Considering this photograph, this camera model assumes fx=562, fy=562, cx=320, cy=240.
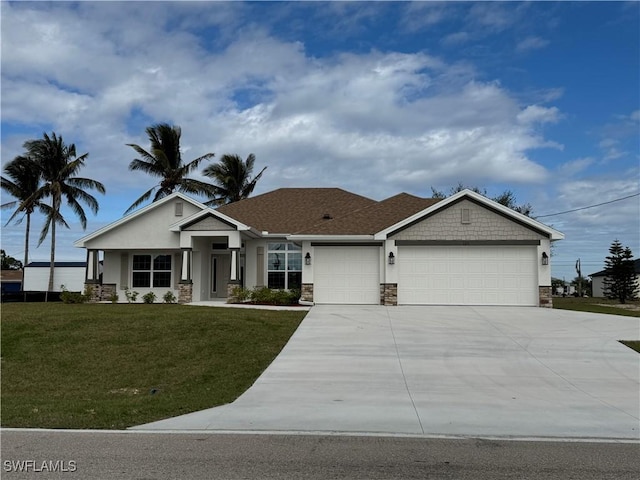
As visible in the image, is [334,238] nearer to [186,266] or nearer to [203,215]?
[203,215]

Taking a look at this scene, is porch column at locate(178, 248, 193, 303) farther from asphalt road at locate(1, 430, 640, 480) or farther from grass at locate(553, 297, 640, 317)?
asphalt road at locate(1, 430, 640, 480)

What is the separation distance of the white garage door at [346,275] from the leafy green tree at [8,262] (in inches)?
2853

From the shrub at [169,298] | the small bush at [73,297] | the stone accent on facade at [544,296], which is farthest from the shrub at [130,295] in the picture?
the stone accent on facade at [544,296]

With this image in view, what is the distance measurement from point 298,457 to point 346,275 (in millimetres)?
15381

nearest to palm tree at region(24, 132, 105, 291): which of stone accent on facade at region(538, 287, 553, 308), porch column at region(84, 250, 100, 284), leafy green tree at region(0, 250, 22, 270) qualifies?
porch column at region(84, 250, 100, 284)

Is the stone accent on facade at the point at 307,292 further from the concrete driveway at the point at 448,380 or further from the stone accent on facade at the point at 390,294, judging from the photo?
the concrete driveway at the point at 448,380

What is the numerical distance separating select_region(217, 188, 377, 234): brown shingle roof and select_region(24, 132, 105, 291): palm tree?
1292 centimetres

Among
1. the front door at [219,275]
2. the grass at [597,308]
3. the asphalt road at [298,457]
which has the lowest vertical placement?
the asphalt road at [298,457]

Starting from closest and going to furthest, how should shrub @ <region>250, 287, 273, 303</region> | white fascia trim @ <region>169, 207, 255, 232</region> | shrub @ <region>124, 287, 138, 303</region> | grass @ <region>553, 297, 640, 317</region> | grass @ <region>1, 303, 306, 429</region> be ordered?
grass @ <region>1, 303, 306, 429</region> → grass @ <region>553, 297, 640, 317</region> → shrub @ <region>250, 287, 273, 303</region> → white fascia trim @ <region>169, 207, 255, 232</region> → shrub @ <region>124, 287, 138, 303</region>

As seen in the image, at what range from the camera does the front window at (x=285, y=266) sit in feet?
81.3

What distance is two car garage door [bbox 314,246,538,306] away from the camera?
20.5 meters

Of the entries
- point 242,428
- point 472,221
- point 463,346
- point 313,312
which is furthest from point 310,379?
point 472,221

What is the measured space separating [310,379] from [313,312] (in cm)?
809

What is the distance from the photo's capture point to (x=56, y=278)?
122ft
